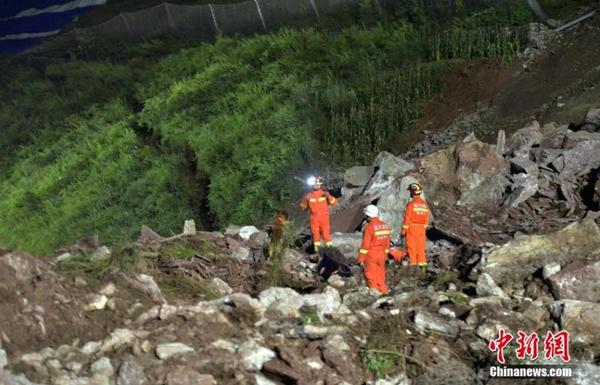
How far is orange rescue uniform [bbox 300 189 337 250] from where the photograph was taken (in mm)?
11875

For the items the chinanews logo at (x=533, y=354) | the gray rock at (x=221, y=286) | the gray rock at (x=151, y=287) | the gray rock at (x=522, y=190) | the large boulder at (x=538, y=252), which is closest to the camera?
the chinanews logo at (x=533, y=354)

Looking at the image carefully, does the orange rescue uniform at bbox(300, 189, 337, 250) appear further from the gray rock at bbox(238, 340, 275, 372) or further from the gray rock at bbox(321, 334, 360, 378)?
the gray rock at bbox(238, 340, 275, 372)

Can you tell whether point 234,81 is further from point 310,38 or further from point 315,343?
point 315,343

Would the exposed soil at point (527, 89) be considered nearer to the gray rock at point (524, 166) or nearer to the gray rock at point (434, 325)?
the gray rock at point (524, 166)

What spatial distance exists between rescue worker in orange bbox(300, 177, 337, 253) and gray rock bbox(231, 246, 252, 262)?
1009 mm

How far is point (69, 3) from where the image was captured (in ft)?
112

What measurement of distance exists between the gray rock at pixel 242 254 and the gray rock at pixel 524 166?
4.90 meters

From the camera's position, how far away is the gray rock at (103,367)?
6.97m

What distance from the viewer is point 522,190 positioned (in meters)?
12.8

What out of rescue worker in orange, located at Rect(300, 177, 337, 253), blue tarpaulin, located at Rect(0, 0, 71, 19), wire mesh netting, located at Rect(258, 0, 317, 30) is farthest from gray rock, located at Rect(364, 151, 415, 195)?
blue tarpaulin, located at Rect(0, 0, 71, 19)

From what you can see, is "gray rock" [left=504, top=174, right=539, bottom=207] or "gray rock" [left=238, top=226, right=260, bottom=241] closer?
"gray rock" [left=504, top=174, right=539, bottom=207]

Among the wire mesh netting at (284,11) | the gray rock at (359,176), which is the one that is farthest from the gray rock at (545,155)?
the wire mesh netting at (284,11)

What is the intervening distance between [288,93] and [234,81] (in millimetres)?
2812

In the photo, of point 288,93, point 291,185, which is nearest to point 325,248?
point 291,185
